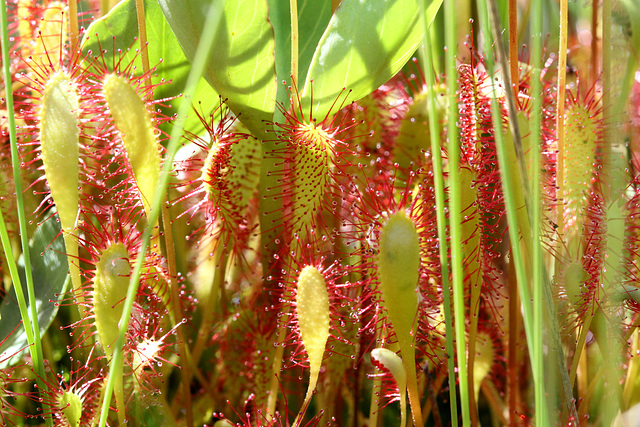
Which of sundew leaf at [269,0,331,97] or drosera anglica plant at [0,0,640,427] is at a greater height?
sundew leaf at [269,0,331,97]

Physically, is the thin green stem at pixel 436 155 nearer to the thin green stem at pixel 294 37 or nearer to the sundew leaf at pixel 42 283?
the thin green stem at pixel 294 37

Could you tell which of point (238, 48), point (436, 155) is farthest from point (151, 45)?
point (436, 155)

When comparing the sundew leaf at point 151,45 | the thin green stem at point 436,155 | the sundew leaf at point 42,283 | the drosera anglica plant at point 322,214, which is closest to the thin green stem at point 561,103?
the drosera anglica plant at point 322,214

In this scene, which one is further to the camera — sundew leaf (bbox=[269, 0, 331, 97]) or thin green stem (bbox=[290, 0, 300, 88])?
sundew leaf (bbox=[269, 0, 331, 97])

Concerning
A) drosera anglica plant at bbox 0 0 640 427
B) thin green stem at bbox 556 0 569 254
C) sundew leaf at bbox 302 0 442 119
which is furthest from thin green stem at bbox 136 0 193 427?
thin green stem at bbox 556 0 569 254

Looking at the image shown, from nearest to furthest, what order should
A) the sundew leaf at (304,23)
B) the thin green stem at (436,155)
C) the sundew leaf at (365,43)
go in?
the thin green stem at (436,155) < the sundew leaf at (365,43) < the sundew leaf at (304,23)

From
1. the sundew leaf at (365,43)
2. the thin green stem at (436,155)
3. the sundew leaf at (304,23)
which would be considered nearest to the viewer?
the thin green stem at (436,155)

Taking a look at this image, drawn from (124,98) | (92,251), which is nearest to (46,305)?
(92,251)

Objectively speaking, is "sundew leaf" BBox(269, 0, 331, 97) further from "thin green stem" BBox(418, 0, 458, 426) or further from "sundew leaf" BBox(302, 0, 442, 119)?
"thin green stem" BBox(418, 0, 458, 426)
